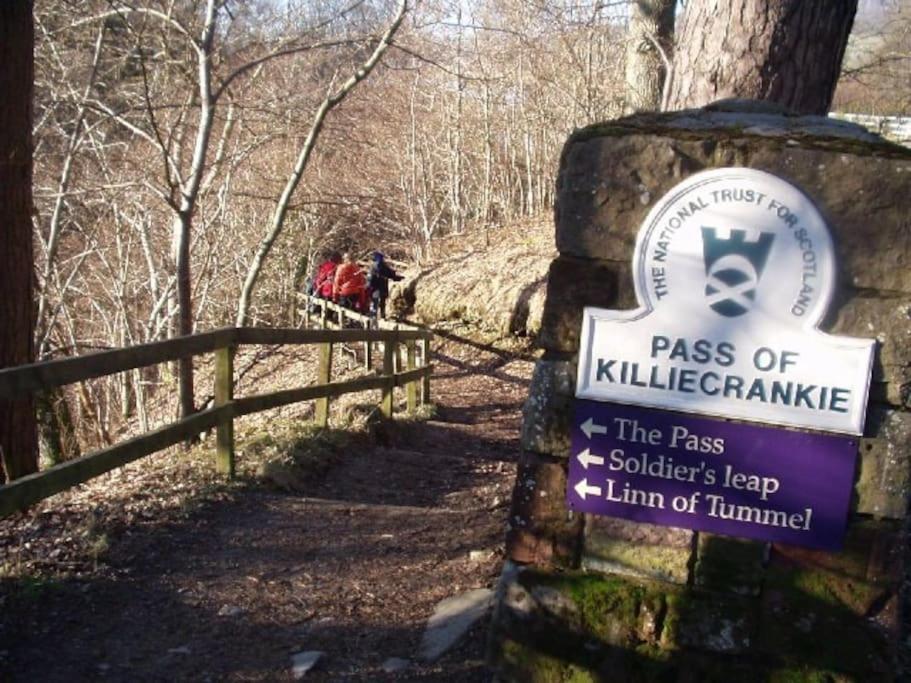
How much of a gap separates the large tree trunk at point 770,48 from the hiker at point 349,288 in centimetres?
1276

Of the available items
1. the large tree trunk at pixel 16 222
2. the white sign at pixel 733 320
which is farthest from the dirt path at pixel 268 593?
the large tree trunk at pixel 16 222

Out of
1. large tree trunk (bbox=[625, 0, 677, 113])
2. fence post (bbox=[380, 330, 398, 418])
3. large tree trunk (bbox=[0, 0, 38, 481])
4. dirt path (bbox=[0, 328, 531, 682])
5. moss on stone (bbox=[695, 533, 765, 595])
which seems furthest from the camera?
large tree trunk (bbox=[625, 0, 677, 113])

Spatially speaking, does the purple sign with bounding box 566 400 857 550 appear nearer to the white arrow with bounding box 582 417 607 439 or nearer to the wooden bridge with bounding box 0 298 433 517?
the white arrow with bounding box 582 417 607 439

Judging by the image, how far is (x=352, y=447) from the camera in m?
8.35

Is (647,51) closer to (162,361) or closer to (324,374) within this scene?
(324,374)

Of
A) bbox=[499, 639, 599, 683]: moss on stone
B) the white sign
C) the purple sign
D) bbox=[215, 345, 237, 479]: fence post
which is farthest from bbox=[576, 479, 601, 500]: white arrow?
bbox=[215, 345, 237, 479]: fence post

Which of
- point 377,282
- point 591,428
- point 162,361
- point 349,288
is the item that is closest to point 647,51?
point 377,282

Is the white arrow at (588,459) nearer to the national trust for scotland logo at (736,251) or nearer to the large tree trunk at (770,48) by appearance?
the national trust for scotland logo at (736,251)

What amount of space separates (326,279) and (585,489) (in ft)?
51.5

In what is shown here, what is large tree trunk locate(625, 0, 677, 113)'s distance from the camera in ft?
38.6

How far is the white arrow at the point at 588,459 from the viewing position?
3.28m

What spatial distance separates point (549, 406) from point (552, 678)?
99 cm

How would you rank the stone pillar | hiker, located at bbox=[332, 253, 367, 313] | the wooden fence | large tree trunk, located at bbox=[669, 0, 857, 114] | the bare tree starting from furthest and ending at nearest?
hiker, located at bbox=[332, 253, 367, 313] < the bare tree < large tree trunk, located at bbox=[669, 0, 857, 114] < the wooden fence < the stone pillar

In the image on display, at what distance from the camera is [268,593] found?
4.71m
